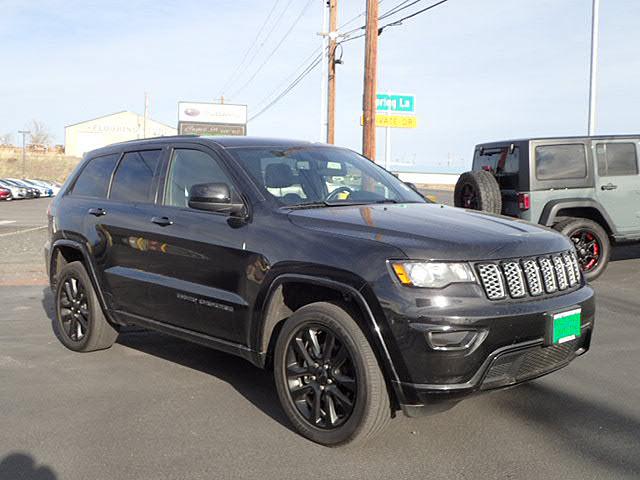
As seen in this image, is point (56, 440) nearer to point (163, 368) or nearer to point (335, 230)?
point (163, 368)

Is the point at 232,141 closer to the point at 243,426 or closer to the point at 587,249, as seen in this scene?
the point at 243,426

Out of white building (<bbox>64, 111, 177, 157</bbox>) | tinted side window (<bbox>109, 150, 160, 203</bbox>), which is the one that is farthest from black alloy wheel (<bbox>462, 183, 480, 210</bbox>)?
white building (<bbox>64, 111, 177, 157</bbox>)

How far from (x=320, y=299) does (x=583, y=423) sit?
177 cm

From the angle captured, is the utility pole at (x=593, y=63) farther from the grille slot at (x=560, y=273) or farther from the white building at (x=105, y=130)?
the white building at (x=105, y=130)

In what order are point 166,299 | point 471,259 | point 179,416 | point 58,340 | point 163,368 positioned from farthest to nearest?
point 58,340 < point 163,368 < point 166,299 < point 179,416 < point 471,259

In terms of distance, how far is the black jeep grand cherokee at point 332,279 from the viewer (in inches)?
130

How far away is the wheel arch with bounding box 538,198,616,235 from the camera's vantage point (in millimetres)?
9141

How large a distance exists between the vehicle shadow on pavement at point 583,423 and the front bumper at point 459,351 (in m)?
0.65

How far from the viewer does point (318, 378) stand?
3.69 metres

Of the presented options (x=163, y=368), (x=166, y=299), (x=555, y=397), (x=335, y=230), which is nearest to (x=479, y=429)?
(x=555, y=397)

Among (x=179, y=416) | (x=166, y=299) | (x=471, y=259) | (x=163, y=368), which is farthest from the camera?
(x=163, y=368)

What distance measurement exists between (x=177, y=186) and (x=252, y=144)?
2.09 feet

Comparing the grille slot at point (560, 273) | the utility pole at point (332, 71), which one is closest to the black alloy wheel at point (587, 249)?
the grille slot at point (560, 273)

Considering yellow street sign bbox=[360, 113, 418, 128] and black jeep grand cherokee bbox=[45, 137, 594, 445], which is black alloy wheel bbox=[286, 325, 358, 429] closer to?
black jeep grand cherokee bbox=[45, 137, 594, 445]
